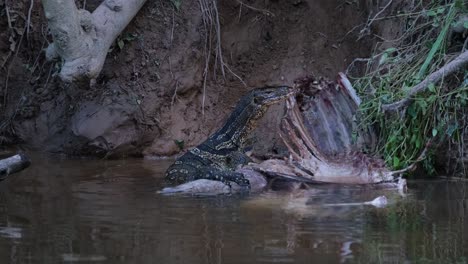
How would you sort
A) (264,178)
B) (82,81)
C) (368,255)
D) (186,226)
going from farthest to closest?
1. (82,81)
2. (264,178)
3. (186,226)
4. (368,255)

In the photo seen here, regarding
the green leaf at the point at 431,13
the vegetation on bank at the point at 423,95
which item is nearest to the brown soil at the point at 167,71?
the vegetation on bank at the point at 423,95

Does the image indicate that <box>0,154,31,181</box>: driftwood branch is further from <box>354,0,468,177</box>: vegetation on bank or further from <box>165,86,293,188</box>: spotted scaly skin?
<box>354,0,468,177</box>: vegetation on bank

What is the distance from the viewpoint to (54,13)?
26.2ft

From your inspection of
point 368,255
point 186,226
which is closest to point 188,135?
point 186,226

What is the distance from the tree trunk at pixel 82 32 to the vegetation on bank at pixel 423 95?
3025 mm

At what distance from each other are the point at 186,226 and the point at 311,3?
5802 millimetres

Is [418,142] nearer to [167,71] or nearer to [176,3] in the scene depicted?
[167,71]

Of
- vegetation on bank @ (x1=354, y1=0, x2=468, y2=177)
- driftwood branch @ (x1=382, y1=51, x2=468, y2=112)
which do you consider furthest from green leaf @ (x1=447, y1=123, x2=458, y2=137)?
driftwood branch @ (x1=382, y1=51, x2=468, y2=112)

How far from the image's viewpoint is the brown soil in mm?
9664

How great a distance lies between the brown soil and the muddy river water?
2300mm

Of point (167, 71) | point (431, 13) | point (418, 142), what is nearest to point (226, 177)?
point (418, 142)

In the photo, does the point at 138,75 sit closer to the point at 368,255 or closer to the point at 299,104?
the point at 299,104

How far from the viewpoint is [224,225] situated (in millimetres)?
5215

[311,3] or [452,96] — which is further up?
[311,3]
